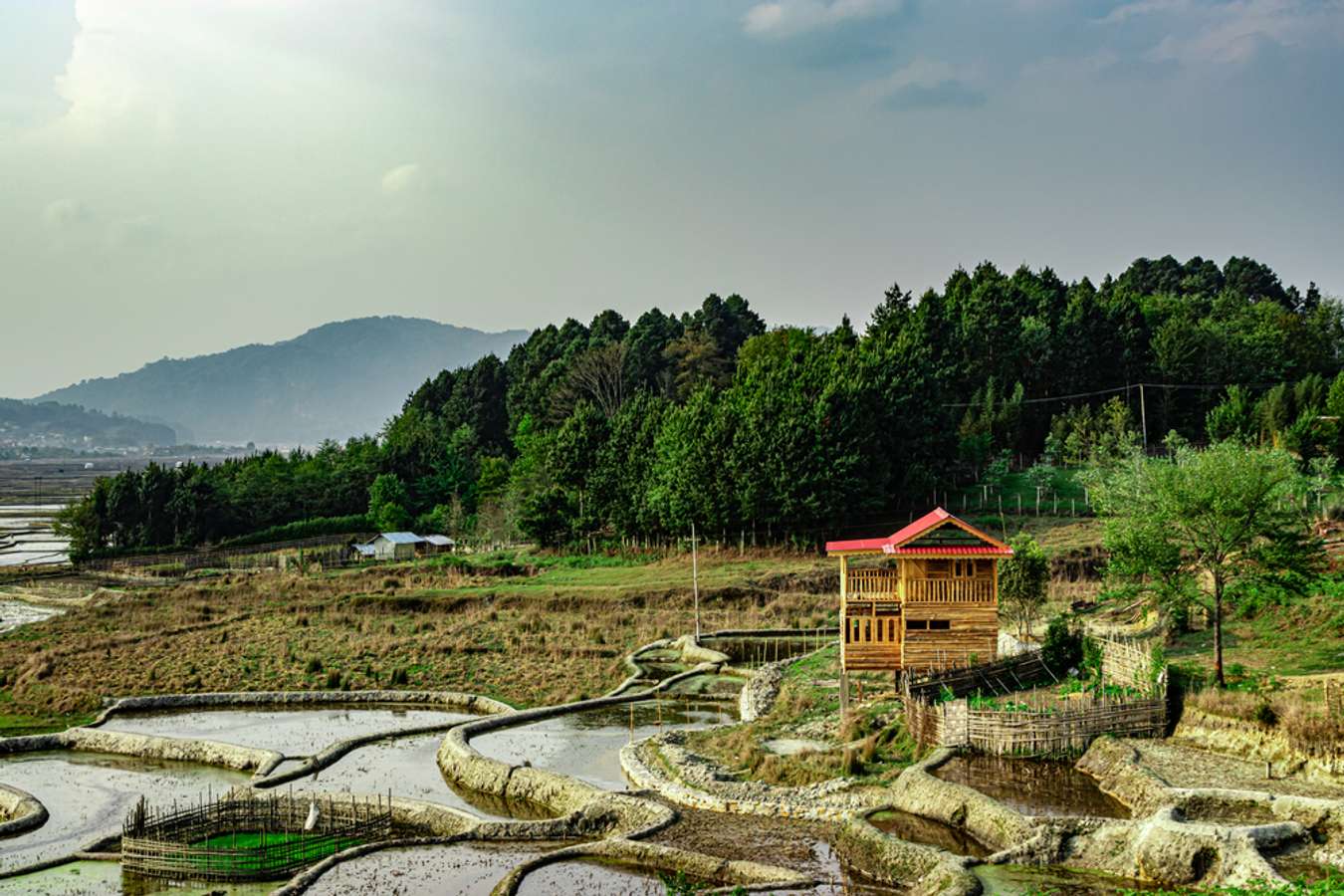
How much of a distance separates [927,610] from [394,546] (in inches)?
2424

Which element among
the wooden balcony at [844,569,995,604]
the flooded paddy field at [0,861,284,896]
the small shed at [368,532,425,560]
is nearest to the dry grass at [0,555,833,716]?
the wooden balcony at [844,569,995,604]

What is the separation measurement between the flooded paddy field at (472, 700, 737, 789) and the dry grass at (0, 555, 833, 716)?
3625 mm

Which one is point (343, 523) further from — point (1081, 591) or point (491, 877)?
point (491, 877)

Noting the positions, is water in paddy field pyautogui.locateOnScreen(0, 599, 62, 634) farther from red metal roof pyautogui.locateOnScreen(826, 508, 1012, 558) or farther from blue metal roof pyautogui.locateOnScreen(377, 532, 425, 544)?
red metal roof pyautogui.locateOnScreen(826, 508, 1012, 558)

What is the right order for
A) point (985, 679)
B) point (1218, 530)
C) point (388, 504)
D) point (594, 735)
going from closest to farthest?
point (1218, 530)
point (985, 679)
point (594, 735)
point (388, 504)

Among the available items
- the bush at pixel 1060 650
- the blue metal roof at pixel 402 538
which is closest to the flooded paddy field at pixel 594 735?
the bush at pixel 1060 650

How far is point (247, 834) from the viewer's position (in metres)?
27.4

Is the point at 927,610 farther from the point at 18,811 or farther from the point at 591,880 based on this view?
the point at 18,811

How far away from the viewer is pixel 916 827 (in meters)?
24.1

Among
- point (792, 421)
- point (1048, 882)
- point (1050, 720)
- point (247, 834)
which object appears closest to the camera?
point (1048, 882)

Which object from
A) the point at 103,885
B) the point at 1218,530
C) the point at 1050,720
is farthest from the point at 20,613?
the point at 1218,530

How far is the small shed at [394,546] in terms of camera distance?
8831 centimetres

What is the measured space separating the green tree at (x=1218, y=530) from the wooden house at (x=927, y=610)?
3.96 metres

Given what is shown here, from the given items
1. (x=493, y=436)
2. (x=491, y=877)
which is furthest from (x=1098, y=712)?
(x=493, y=436)
